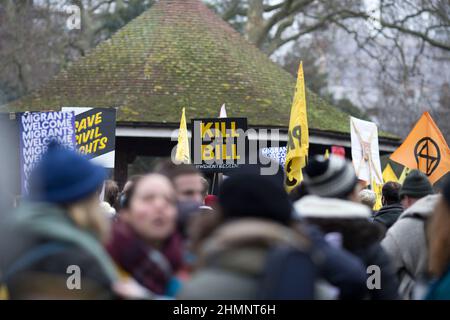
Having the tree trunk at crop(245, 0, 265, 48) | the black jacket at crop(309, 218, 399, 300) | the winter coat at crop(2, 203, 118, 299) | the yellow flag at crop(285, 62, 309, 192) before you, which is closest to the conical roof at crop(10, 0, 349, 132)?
the tree trunk at crop(245, 0, 265, 48)

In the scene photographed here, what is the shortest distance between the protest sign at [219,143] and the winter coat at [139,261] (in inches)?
399

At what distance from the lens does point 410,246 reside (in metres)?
7.29

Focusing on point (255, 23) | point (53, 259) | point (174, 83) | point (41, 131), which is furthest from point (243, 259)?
point (255, 23)

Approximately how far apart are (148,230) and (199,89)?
21354 millimetres

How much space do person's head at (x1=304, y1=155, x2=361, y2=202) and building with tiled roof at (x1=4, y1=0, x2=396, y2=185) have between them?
18285 mm

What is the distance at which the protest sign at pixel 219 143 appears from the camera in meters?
15.8

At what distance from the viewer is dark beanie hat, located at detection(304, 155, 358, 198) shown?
241 inches

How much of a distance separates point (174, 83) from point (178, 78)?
27 cm

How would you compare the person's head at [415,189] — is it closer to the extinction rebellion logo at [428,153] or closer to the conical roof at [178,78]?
the extinction rebellion logo at [428,153]

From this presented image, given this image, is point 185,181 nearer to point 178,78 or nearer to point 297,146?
point 297,146

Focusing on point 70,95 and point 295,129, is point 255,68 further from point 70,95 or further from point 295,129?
point 295,129

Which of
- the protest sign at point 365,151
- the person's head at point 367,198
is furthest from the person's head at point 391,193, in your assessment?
the protest sign at point 365,151

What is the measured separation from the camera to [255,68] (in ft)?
94.5

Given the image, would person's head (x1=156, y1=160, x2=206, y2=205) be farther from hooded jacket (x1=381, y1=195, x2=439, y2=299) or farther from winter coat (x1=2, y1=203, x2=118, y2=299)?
winter coat (x1=2, y1=203, x2=118, y2=299)
